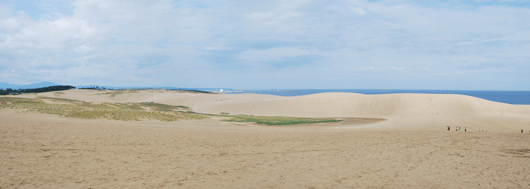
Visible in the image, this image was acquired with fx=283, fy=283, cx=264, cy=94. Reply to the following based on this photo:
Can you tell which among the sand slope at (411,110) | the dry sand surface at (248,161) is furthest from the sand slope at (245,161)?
the sand slope at (411,110)

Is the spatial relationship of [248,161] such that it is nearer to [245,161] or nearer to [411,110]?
[245,161]

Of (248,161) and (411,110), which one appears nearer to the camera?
(248,161)

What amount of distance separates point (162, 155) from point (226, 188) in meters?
4.71

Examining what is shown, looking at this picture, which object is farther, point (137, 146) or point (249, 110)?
point (249, 110)

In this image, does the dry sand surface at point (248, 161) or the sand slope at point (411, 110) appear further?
the sand slope at point (411, 110)

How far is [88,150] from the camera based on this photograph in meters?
11.1

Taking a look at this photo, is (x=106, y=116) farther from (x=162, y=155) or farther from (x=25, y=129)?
(x=162, y=155)

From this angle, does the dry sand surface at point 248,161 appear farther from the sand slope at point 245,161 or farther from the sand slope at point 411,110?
the sand slope at point 411,110

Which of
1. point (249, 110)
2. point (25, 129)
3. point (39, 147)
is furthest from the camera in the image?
point (249, 110)

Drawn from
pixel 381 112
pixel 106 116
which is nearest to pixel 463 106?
pixel 381 112

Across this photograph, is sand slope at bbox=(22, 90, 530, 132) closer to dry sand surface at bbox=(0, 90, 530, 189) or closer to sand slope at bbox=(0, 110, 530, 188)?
dry sand surface at bbox=(0, 90, 530, 189)

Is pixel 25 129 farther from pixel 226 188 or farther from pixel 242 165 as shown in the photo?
pixel 226 188

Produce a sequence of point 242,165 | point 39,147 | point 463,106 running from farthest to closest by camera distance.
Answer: point 463,106, point 39,147, point 242,165

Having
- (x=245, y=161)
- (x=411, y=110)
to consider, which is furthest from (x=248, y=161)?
(x=411, y=110)
